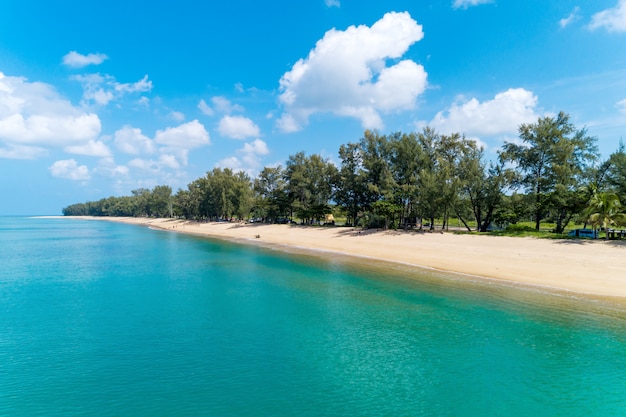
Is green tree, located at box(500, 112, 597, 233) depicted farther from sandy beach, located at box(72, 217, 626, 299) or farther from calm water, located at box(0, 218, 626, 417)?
calm water, located at box(0, 218, 626, 417)

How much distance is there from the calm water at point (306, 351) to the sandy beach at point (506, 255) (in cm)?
526

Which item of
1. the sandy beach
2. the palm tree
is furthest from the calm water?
the palm tree

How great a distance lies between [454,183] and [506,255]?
1782cm

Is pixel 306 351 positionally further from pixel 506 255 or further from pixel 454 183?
pixel 454 183

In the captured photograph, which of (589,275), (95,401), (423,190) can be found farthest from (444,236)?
(95,401)

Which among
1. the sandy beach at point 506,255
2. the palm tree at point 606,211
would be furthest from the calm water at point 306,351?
the palm tree at point 606,211

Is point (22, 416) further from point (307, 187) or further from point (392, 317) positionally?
point (307, 187)

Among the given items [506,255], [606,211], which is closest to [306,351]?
[506,255]

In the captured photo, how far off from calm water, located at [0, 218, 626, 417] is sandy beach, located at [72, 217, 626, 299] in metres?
5.26

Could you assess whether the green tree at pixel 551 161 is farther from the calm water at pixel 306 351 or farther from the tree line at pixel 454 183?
the calm water at pixel 306 351

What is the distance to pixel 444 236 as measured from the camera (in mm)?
49594

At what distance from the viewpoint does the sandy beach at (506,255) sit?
27.5m

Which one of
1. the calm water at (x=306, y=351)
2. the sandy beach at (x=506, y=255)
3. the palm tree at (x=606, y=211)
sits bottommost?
the calm water at (x=306, y=351)

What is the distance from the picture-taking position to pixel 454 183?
5169cm
